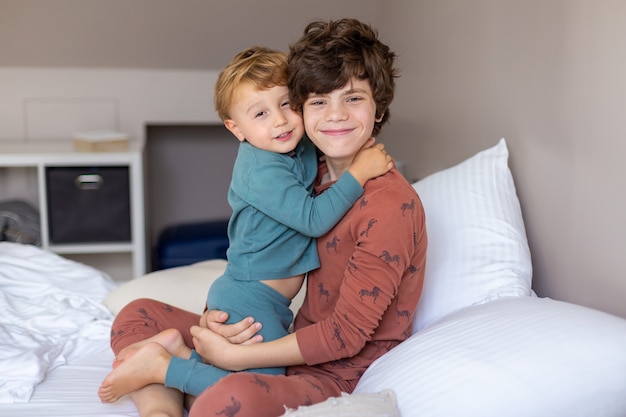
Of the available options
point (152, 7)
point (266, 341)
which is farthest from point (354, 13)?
point (266, 341)

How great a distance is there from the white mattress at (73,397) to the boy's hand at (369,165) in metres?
0.59

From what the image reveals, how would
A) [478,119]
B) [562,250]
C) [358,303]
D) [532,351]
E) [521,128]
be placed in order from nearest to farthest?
[532,351], [358,303], [562,250], [521,128], [478,119]

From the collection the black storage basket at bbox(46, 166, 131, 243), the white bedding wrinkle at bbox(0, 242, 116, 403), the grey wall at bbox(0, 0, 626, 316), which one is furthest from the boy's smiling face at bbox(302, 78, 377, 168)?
the black storage basket at bbox(46, 166, 131, 243)

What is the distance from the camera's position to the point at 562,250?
1.53 meters

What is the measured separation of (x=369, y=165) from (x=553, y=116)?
0.48 m

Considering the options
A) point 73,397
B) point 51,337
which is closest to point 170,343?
point 73,397

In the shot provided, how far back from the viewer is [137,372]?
4.29ft

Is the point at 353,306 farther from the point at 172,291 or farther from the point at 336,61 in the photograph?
the point at 172,291

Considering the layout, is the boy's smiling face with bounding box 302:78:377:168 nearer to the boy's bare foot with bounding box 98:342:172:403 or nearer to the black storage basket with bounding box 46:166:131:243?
the boy's bare foot with bounding box 98:342:172:403

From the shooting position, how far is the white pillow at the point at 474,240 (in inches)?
59.0

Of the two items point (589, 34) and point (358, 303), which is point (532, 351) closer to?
point (358, 303)

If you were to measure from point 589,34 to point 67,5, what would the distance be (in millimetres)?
2062

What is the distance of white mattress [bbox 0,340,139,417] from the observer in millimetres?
1346

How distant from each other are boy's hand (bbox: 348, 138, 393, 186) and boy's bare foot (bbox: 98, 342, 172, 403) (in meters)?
0.47
